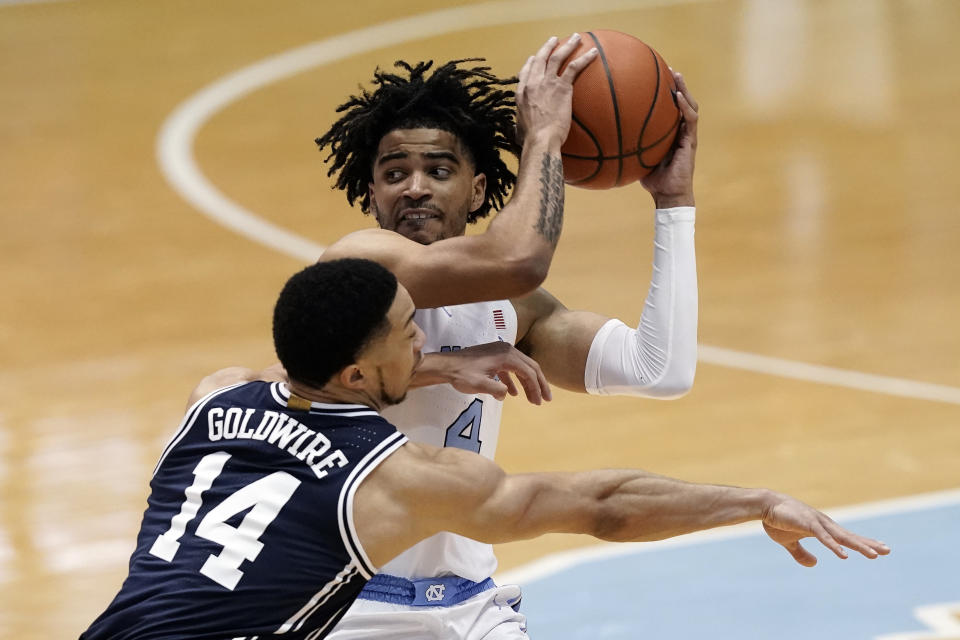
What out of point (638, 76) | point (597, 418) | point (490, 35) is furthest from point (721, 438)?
point (490, 35)

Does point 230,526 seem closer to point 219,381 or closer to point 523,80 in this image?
point 219,381

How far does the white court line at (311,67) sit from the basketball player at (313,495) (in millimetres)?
5714

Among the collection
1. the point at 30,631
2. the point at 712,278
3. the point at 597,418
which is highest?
the point at 712,278

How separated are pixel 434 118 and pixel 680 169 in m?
0.87

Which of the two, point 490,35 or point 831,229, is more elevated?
point 490,35

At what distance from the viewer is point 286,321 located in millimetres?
3840

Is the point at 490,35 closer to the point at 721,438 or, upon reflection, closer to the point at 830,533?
the point at 721,438

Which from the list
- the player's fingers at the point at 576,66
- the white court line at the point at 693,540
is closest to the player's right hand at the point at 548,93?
the player's fingers at the point at 576,66

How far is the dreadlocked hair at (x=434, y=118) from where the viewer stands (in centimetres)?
502

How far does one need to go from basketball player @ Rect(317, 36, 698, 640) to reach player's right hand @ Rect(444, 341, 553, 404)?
22cm

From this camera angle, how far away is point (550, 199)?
4.41 m

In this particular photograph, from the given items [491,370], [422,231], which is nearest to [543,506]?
[491,370]

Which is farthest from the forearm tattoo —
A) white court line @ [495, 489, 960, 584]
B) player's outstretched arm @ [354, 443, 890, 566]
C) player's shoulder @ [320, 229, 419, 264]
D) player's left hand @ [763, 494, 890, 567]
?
white court line @ [495, 489, 960, 584]

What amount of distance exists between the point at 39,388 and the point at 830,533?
22.3 feet
